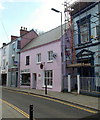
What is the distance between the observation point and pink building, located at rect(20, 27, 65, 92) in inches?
701

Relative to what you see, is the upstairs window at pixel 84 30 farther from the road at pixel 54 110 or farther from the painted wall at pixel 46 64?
the road at pixel 54 110

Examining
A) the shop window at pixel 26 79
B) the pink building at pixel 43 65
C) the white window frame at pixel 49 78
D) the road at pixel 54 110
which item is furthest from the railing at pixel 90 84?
the shop window at pixel 26 79

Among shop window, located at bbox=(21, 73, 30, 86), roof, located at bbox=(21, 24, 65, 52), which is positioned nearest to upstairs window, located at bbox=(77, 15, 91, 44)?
roof, located at bbox=(21, 24, 65, 52)

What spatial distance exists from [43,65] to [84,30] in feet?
21.5

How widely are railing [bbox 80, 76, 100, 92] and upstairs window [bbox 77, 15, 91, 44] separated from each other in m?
4.06

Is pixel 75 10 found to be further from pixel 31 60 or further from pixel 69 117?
pixel 69 117

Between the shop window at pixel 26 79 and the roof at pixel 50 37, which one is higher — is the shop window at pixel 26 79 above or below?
below

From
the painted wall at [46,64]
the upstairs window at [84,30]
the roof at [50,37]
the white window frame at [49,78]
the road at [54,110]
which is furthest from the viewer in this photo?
the roof at [50,37]

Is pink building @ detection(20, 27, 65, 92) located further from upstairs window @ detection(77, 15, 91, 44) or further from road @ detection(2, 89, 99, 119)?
road @ detection(2, 89, 99, 119)

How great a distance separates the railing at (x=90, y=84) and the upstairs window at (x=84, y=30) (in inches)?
160

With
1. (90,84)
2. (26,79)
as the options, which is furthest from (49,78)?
(90,84)

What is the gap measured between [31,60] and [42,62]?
309 centimetres

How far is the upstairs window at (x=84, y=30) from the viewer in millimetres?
15639

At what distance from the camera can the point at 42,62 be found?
2036 cm
